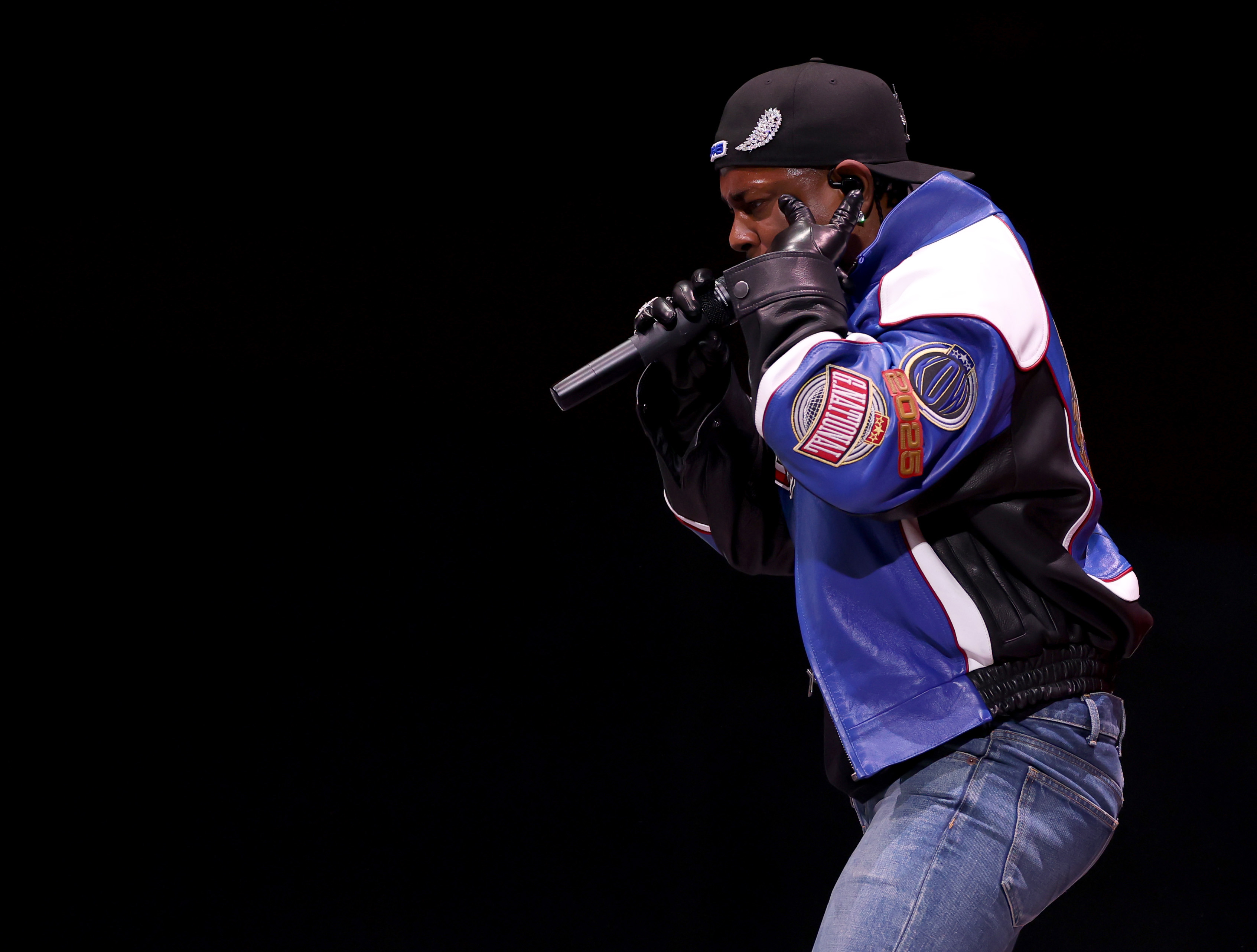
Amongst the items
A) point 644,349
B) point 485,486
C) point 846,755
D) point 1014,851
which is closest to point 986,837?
point 1014,851

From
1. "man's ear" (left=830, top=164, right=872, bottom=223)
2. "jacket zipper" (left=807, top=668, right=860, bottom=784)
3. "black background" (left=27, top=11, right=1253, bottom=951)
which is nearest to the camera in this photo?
"jacket zipper" (left=807, top=668, right=860, bottom=784)

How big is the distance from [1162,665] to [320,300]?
1.76m

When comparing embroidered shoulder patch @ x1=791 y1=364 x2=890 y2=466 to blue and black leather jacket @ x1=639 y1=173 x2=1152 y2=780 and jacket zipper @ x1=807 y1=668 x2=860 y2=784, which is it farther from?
jacket zipper @ x1=807 y1=668 x2=860 y2=784

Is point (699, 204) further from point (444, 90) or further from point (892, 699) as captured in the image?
point (892, 699)

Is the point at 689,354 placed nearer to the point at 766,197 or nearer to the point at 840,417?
the point at 766,197

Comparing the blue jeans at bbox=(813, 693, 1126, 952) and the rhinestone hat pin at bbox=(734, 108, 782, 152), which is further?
the rhinestone hat pin at bbox=(734, 108, 782, 152)

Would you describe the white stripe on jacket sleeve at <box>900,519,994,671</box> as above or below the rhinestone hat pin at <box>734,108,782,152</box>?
below

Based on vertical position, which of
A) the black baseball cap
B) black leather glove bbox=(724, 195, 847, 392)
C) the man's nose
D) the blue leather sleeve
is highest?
the black baseball cap

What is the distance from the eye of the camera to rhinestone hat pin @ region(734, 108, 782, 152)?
1.06 metres

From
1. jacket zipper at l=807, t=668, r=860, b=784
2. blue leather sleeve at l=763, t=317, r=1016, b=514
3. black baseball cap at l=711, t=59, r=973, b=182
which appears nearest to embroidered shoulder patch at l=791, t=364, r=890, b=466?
blue leather sleeve at l=763, t=317, r=1016, b=514

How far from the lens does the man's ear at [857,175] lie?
1.04m

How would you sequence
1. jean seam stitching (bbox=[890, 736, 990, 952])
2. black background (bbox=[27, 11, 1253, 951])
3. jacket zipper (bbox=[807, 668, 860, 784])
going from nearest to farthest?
A: 1. jean seam stitching (bbox=[890, 736, 990, 952])
2. jacket zipper (bbox=[807, 668, 860, 784])
3. black background (bbox=[27, 11, 1253, 951])

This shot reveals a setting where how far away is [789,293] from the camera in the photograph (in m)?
0.87

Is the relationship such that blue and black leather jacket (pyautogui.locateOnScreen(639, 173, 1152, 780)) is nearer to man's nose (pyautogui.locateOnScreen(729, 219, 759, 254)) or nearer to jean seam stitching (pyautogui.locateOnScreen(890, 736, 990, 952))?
jean seam stitching (pyautogui.locateOnScreen(890, 736, 990, 952))
